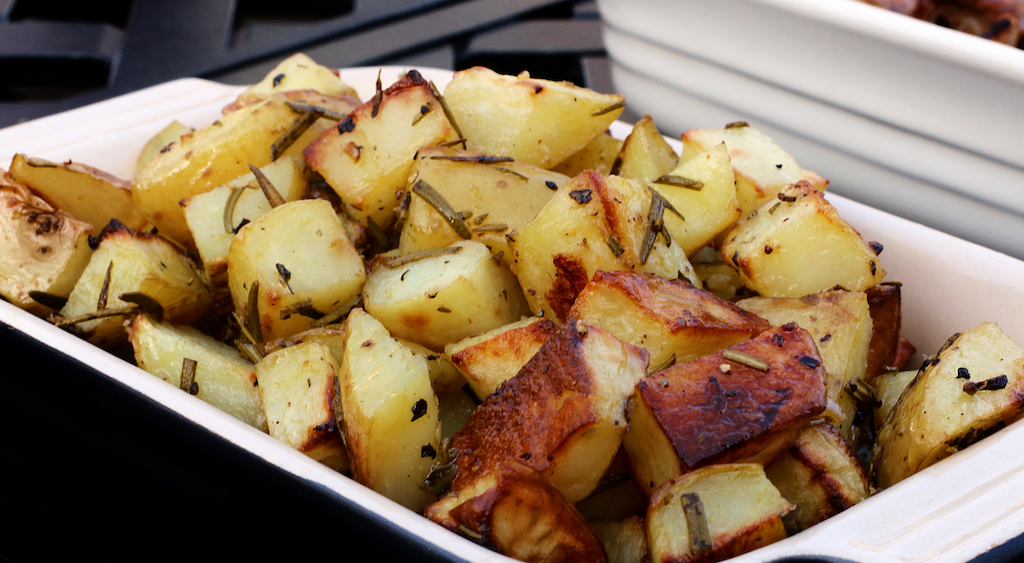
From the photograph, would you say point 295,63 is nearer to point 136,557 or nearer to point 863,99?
point 136,557

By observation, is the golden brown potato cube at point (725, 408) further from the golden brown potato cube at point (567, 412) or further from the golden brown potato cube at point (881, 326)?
the golden brown potato cube at point (881, 326)

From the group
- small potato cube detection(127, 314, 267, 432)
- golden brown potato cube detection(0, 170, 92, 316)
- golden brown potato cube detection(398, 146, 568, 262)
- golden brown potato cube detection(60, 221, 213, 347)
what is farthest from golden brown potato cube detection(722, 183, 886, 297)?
golden brown potato cube detection(0, 170, 92, 316)

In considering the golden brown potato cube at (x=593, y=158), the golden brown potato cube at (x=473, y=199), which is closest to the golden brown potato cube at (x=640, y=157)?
the golden brown potato cube at (x=593, y=158)

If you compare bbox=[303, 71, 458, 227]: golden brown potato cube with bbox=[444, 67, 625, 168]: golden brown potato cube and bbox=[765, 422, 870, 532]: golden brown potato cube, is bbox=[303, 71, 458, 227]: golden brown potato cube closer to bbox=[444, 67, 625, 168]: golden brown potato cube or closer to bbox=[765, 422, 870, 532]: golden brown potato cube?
bbox=[444, 67, 625, 168]: golden brown potato cube

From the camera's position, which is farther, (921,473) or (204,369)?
(204,369)

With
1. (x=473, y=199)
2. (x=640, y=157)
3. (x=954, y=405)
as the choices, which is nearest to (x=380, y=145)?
(x=473, y=199)

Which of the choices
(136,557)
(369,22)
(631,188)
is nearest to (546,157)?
(631,188)

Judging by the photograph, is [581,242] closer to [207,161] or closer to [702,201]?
[702,201]
